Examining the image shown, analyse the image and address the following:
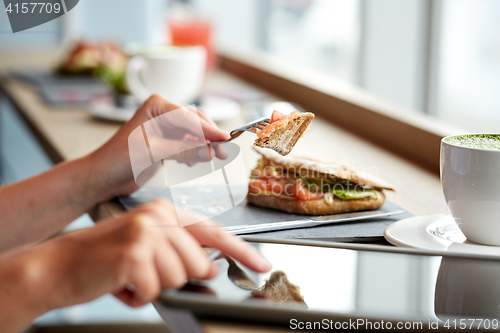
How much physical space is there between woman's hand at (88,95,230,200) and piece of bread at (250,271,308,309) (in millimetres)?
313

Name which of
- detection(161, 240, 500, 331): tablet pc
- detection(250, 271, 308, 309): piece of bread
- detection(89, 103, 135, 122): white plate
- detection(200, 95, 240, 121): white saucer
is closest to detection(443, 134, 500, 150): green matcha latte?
detection(161, 240, 500, 331): tablet pc

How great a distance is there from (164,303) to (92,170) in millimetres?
423

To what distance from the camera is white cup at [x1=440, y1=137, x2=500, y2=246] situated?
52 cm

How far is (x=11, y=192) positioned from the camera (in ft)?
2.54

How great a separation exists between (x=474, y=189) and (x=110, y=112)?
1.00 m

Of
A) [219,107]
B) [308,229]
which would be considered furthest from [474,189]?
[219,107]

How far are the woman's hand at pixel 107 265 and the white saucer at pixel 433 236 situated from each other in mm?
219

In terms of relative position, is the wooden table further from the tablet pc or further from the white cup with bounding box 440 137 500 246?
the white cup with bounding box 440 137 500 246

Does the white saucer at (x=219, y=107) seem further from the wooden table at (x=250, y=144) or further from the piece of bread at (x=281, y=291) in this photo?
the piece of bread at (x=281, y=291)

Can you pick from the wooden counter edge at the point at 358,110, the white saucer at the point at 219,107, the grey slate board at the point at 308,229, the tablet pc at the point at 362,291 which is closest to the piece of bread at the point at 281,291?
the tablet pc at the point at 362,291

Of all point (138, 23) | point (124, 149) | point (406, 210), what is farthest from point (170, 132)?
point (138, 23)

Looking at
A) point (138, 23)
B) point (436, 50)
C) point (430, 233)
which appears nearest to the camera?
point (430, 233)

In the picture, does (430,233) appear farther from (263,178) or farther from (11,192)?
(11,192)

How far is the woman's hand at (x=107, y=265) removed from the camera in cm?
39
